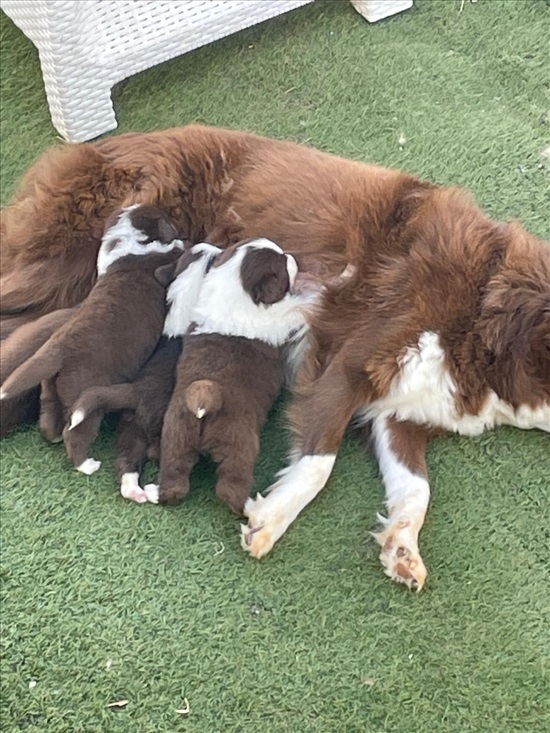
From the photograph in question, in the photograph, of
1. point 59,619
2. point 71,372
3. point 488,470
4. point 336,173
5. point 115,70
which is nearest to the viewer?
point 59,619

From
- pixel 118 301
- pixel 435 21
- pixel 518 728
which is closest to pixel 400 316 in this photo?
pixel 118 301

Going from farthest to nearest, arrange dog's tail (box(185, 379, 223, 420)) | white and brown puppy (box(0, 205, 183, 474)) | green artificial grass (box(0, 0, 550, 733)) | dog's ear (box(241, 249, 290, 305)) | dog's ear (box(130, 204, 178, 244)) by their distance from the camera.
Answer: dog's ear (box(130, 204, 178, 244)), dog's ear (box(241, 249, 290, 305)), white and brown puppy (box(0, 205, 183, 474)), dog's tail (box(185, 379, 223, 420)), green artificial grass (box(0, 0, 550, 733))

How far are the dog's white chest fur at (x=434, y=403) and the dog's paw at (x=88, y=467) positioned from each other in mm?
736

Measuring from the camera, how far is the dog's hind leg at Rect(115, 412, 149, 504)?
2.25m

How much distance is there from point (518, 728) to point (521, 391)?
819 millimetres

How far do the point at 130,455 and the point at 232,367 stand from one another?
0.35m

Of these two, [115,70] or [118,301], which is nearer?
[118,301]

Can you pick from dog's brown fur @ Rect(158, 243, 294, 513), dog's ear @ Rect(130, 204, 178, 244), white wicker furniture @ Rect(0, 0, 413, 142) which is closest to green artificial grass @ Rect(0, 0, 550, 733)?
dog's brown fur @ Rect(158, 243, 294, 513)

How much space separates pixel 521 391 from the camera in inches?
90.8

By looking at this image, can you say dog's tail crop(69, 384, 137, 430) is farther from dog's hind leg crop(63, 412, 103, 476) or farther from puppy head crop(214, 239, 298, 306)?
puppy head crop(214, 239, 298, 306)

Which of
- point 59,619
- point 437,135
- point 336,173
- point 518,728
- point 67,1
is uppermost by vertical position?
point 67,1

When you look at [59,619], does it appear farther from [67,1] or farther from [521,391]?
[67,1]

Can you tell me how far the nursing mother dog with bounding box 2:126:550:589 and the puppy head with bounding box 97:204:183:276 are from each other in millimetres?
93

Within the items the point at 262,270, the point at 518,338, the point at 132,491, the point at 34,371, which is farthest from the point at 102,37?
the point at 518,338
